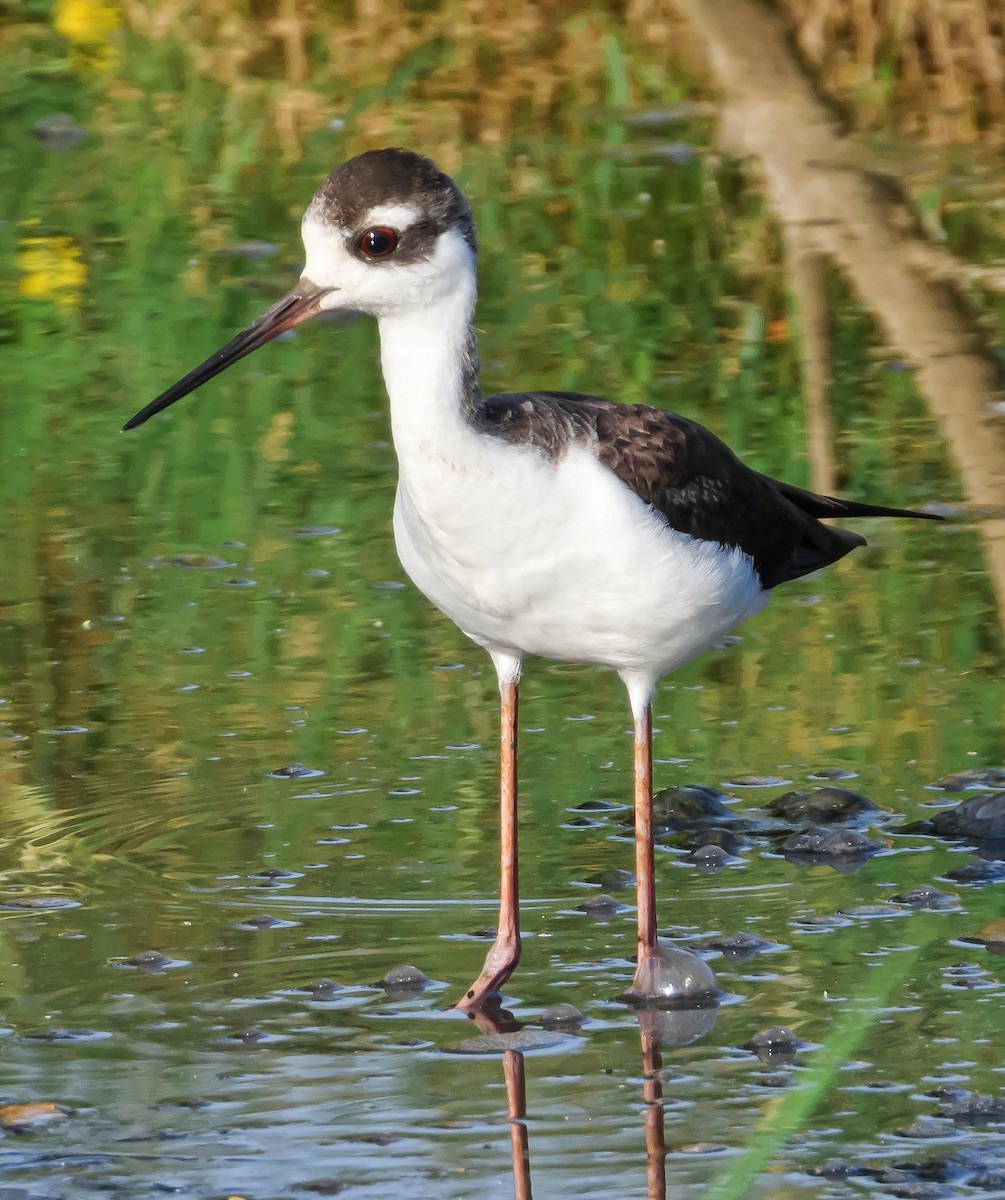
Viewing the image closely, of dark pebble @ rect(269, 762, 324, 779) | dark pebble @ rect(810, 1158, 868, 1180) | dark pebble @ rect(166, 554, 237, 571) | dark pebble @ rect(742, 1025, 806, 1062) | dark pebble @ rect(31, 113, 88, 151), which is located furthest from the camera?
dark pebble @ rect(31, 113, 88, 151)

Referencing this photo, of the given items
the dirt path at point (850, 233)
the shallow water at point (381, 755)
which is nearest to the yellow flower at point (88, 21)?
the dirt path at point (850, 233)

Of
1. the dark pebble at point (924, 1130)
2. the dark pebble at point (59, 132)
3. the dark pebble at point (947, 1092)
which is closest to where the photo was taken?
the dark pebble at point (924, 1130)

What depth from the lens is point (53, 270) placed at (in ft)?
34.2

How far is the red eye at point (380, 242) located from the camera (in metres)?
4.65

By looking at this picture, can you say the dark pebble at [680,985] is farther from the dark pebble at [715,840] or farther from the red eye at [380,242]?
the red eye at [380,242]

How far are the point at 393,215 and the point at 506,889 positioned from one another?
139 centimetres

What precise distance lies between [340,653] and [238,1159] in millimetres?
2876

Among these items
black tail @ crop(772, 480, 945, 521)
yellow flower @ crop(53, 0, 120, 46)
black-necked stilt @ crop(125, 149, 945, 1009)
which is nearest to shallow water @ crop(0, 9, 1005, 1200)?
black-necked stilt @ crop(125, 149, 945, 1009)

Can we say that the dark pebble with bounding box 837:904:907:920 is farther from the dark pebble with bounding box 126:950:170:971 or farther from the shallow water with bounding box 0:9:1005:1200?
the dark pebble with bounding box 126:950:170:971

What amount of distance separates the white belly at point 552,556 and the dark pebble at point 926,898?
776 mm

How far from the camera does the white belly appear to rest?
15.3 feet

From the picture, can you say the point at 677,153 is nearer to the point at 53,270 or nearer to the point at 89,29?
the point at 53,270

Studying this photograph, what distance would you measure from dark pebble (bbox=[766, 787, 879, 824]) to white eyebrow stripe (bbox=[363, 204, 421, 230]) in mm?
1813

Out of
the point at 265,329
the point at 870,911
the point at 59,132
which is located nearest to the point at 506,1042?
the point at 870,911
